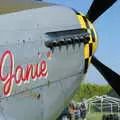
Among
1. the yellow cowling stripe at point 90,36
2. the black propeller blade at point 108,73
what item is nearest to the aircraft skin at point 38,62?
the yellow cowling stripe at point 90,36

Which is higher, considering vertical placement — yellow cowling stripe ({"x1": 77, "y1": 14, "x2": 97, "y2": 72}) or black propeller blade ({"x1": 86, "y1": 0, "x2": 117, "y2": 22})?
black propeller blade ({"x1": 86, "y1": 0, "x2": 117, "y2": 22})

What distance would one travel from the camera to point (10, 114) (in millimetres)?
8172

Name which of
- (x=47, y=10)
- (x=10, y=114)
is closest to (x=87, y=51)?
(x=47, y=10)

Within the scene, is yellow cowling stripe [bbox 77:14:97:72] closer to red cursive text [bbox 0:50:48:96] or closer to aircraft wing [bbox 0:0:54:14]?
aircraft wing [bbox 0:0:54:14]

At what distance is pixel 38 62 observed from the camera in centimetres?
893

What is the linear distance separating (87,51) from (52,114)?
158 centimetres

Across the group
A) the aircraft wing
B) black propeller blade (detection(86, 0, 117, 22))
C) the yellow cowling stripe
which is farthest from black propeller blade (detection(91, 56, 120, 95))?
the aircraft wing

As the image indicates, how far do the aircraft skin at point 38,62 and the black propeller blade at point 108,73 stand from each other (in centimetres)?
138

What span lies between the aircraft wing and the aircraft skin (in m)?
0.11

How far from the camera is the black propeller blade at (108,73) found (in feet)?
38.8

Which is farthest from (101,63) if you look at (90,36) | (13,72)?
(13,72)

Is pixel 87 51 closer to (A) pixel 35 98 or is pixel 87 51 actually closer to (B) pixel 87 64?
(B) pixel 87 64

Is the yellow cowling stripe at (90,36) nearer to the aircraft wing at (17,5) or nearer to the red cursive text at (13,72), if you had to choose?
the aircraft wing at (17,5)

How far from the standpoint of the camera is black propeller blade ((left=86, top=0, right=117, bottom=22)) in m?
12.1
